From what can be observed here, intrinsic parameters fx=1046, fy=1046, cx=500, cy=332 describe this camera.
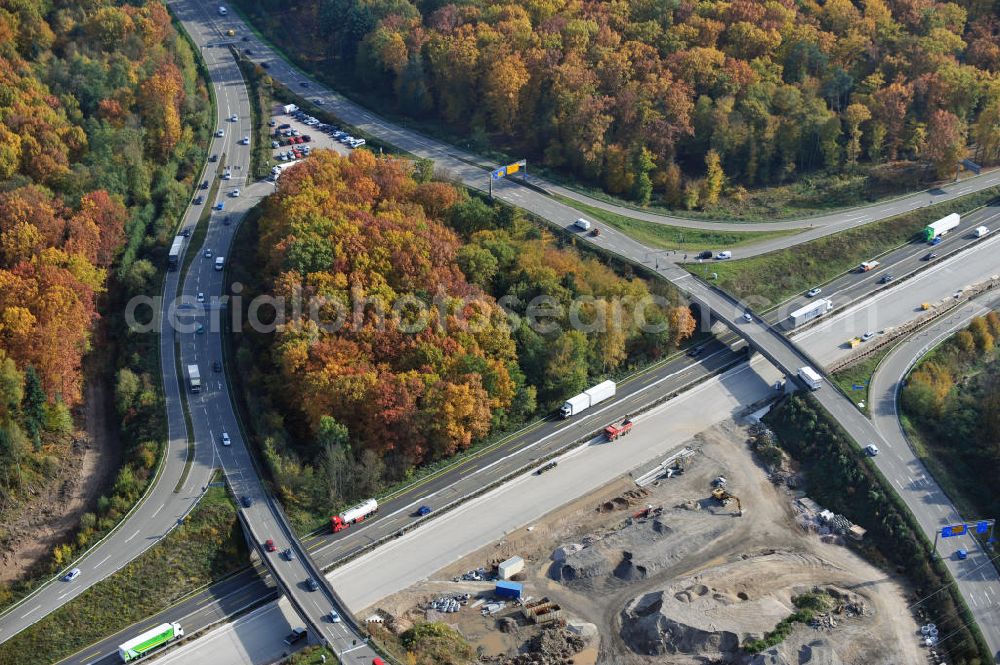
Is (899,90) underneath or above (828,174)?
above

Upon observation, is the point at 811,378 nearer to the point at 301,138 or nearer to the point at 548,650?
the point at 548,650

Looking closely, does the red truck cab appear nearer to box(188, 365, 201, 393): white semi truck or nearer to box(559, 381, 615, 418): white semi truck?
box(559, 381, 615, 418): white semi truck

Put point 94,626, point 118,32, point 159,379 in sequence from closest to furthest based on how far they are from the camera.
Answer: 1. point 94,626
2. point 159,379
3. point 118,32

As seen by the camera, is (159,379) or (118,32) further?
(118,32)

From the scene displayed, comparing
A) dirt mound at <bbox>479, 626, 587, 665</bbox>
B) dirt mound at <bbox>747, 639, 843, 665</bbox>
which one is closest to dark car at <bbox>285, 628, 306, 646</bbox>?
dirt mound at <bbox>479, 626, 587, 665</bbox>

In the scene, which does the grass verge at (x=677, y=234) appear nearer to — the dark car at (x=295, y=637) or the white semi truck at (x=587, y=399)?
the white semi truck at (x=587, y=399)

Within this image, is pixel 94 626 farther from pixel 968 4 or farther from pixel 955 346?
pixel 968 4

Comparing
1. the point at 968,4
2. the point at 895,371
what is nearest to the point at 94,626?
the point at 895,371
